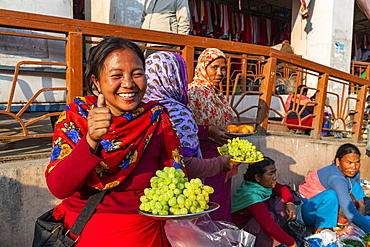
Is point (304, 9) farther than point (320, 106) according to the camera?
Yes

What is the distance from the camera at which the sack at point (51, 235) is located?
134 centimetres

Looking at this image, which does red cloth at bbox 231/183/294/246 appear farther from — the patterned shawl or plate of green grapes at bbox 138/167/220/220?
plate of green grapes at bbox 138/167/220/220

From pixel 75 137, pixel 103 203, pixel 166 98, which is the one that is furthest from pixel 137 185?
pixel 166 98

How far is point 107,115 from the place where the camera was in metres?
1.14

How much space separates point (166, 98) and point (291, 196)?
2158 millimetres

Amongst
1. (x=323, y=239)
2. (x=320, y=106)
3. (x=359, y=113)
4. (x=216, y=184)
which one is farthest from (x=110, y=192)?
(x=359, y=113)

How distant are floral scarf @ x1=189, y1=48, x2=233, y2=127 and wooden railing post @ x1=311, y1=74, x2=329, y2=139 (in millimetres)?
2416

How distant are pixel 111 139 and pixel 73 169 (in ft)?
0.77

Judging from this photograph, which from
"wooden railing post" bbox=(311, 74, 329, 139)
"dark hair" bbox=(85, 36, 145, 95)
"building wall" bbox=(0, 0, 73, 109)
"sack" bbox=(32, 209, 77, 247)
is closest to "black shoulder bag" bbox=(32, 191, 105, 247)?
"sack" bbox=(32, 209, 77, 247)

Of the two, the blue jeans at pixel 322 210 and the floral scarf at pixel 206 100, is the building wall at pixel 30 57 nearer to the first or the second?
Result: the floral scarf at pixel 206 100

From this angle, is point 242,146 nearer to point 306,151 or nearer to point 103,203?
point 103,203

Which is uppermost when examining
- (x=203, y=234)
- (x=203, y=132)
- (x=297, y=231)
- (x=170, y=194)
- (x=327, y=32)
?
(x=327, y=32)

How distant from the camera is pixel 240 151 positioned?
93.2 inches

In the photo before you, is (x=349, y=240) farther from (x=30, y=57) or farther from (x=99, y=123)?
(x=30, y=57)
